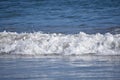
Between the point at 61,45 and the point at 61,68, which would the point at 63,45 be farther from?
the point at 61,68

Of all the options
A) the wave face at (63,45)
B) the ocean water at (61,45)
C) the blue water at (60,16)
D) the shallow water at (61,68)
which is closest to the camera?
the shallow water at (61,68)

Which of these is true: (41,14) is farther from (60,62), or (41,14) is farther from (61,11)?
(60,62)

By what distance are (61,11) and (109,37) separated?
29.5 feet

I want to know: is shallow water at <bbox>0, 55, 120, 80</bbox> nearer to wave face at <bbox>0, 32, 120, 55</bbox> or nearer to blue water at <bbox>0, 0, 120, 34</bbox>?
wave face at <bbox>0, 32, 120, 55</bbox>

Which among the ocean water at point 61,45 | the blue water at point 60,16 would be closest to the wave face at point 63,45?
the ocean water at point 61,45

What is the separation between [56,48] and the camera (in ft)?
44.2

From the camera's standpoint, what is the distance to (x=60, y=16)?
69.9 feet

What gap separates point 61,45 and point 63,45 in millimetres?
48

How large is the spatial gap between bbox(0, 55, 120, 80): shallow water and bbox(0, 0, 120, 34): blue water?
4.71 meters

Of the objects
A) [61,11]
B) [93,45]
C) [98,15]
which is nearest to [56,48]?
[93,45]

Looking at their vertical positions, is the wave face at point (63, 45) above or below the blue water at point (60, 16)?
below

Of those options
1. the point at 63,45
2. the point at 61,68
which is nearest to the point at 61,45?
the point at 63,45

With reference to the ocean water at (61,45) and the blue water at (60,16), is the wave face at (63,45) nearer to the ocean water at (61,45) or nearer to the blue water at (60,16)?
the ocean water at (61,45)

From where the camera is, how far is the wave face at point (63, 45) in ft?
43.0
